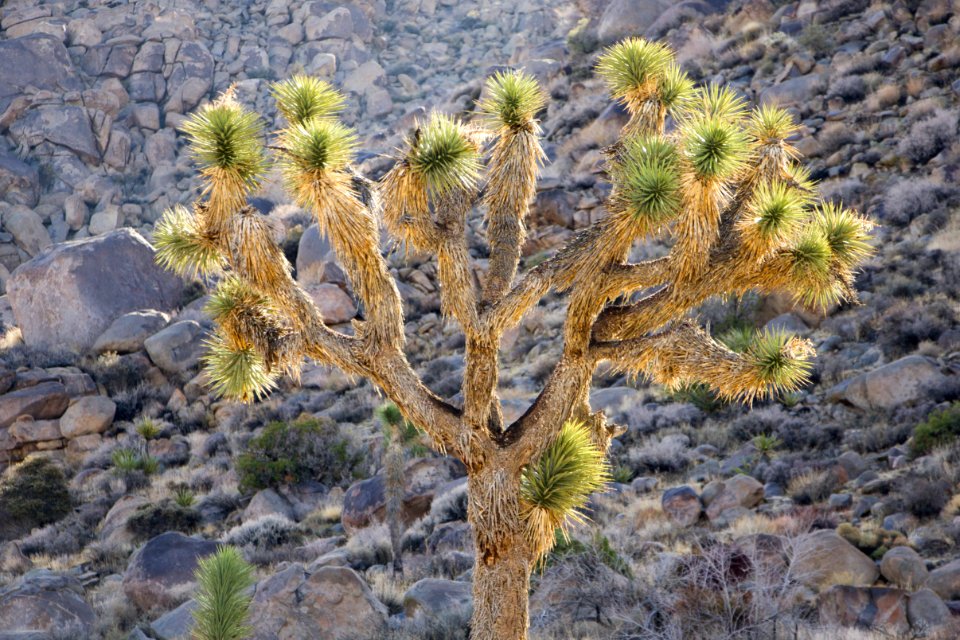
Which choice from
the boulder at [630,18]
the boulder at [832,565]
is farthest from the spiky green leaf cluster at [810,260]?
the boulder at [630,18]

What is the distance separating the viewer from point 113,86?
41719mm

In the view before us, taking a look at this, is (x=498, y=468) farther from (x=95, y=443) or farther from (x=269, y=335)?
(x=95, y=443)

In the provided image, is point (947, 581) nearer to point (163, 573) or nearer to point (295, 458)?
point (163, 573)

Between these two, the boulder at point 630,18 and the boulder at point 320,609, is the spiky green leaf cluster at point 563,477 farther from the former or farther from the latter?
the boulder at point 630,18

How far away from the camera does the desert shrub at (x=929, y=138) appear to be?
19.3 m

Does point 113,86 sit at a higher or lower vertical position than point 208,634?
lower

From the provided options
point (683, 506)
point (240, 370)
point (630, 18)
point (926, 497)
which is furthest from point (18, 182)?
point (926, 497)

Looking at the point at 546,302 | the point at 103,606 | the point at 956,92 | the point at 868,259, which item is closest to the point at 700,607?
the point at 103,606

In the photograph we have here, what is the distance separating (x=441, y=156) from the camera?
24.2 ft

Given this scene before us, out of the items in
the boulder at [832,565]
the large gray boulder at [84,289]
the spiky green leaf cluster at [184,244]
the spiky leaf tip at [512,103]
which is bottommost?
the large gray boulder at [84,289]

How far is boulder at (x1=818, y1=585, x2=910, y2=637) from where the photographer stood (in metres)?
8.77

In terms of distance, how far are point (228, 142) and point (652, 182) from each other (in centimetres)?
348

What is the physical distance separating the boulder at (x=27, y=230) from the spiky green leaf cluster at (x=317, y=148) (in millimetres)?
31910

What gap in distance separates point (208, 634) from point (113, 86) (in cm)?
3927
